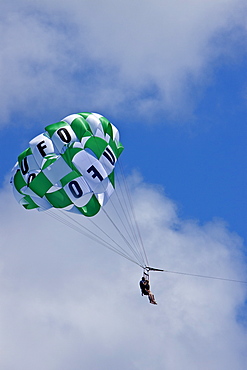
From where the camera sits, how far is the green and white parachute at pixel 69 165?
33.8 metres

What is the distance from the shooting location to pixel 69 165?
33.7m

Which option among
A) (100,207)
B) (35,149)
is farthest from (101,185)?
(35,149)

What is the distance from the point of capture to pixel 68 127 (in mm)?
34062

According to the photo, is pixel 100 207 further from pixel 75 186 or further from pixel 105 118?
pixel 105 118

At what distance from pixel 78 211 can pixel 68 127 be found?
12.4ft

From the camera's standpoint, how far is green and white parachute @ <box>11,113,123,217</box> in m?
33.8

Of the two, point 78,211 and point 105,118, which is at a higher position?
point 105,118

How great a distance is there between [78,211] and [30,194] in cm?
227

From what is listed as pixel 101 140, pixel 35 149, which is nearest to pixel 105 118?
pixel 101 140

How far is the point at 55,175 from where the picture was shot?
33656 millimetres

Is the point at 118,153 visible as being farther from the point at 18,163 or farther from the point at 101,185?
the point at 18,163

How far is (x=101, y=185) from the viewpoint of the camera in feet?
112

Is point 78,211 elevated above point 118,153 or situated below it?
below

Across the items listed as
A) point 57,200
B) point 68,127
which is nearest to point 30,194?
point 57,200
